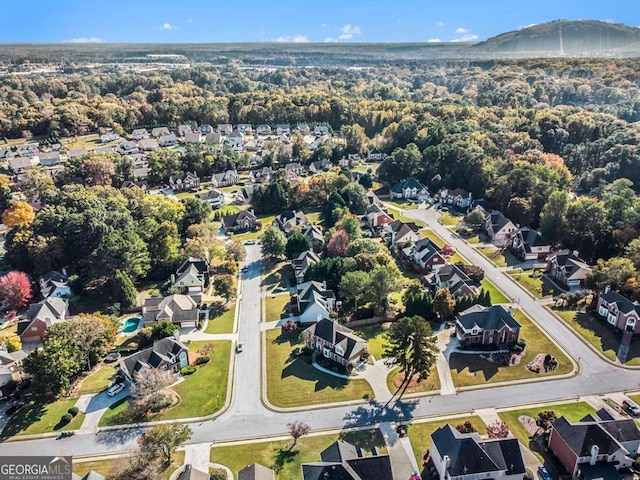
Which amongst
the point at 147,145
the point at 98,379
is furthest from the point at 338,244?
the point at 147,145

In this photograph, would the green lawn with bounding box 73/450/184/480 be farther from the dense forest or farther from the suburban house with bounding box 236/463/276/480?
the dense forest

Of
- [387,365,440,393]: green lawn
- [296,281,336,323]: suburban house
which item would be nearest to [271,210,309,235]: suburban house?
[296,281,336,323]: suburban house

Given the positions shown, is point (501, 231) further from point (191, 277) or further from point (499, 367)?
point (191, 277)

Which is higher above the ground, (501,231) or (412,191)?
(412,191)

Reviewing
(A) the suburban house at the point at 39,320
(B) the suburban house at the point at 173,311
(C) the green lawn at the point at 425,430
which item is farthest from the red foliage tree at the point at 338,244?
(A) the suburban house at the point at 39,320

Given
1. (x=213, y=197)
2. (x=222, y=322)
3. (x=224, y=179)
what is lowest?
(x=222, y=322)

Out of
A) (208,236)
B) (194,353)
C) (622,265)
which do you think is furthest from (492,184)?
(194,353)
